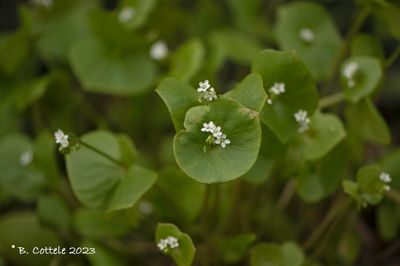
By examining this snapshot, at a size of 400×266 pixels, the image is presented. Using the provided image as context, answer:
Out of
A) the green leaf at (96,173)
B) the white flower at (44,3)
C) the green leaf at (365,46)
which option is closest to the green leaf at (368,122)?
the green leaf at (365,46)

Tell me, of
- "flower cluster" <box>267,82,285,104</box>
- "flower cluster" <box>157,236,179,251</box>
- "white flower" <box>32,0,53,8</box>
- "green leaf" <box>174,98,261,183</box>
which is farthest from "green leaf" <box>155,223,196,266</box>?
"white flower" <box>32,0,53,8</box>

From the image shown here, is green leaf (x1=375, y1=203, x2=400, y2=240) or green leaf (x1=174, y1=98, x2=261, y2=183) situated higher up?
green leaf (x1=375, y1=203, x2=400, y2=240)

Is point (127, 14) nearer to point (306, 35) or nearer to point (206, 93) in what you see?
point (306, 35)

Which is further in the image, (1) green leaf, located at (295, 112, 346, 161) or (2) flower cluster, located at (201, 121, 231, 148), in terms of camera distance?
(1) green leaf, located at (295, 112, 346, 161)

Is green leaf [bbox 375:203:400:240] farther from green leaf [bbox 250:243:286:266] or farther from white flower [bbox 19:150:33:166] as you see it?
white flower [bbox 19:150:33:166]

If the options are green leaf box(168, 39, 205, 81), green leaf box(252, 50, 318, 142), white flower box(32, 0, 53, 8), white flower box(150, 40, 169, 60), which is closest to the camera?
green leaf box(252, 50, 318, 142)

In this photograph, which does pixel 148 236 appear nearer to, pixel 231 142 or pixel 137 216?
pixel 137 216

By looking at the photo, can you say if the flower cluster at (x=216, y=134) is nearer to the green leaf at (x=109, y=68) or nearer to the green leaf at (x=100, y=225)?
the green leaf at (x=100, y=225)
